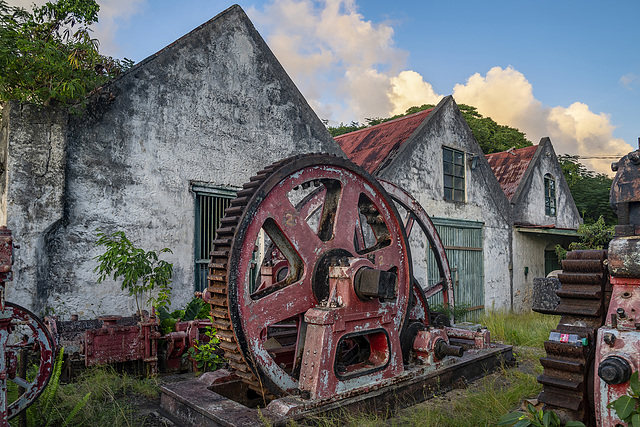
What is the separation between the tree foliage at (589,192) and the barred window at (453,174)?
9519 mm

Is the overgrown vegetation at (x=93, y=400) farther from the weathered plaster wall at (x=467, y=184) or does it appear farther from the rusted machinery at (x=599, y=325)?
the weathered plaster wall at (x=467, y=184)

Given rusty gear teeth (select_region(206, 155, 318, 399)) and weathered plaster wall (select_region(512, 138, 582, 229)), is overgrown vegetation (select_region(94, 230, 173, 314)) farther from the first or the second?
weathered plaster wall (select_region(512, 138, 582, 229))

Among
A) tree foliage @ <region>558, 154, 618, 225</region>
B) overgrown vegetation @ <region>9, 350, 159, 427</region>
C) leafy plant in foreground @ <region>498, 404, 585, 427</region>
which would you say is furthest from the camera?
tree foliage @ <region>558, 154, 618, 225</region>

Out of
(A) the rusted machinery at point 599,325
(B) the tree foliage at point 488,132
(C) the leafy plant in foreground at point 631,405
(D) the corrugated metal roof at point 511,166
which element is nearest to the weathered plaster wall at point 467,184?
(D) the corrugated metal roof at point 511,166

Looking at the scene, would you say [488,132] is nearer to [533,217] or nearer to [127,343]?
[533,217]

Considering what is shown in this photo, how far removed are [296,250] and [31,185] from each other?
363 centimetres

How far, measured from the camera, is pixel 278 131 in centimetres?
761

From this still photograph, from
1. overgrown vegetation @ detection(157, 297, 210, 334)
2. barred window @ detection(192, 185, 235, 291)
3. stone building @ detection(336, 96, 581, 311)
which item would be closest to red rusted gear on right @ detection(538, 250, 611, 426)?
overgrown vegetation @ detection(157, 297, 210, 334)

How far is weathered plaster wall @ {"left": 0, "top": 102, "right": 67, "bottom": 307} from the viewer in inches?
205

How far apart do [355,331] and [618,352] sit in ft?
6.18

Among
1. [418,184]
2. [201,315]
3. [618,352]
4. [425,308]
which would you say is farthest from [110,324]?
[418,184]

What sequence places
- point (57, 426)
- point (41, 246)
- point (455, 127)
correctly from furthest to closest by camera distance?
point (455, 127), point (41, 246), point (57, 426)

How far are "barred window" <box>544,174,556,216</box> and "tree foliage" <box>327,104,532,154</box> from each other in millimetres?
8262

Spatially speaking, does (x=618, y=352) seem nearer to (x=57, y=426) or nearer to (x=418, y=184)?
(x=57, y=426)
